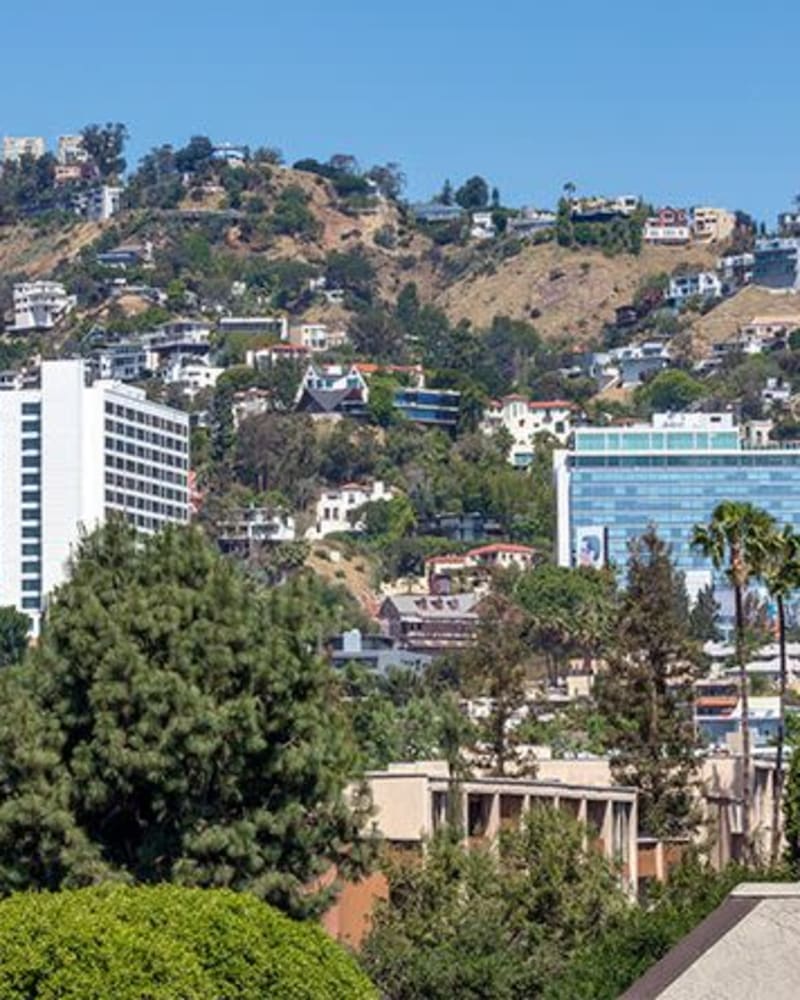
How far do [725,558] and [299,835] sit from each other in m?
40.7

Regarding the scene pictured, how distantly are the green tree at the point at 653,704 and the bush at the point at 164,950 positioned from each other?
131 feet

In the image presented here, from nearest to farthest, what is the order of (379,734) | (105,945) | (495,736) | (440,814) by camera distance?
(105,945), (440,814), (495,736), (379,734)

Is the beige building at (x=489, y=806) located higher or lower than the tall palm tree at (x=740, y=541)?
lower

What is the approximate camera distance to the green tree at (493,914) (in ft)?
180

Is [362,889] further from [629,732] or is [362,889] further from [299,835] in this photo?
[629,732]

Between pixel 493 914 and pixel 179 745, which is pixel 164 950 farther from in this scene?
pixel 493 914

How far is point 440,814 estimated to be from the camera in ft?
227

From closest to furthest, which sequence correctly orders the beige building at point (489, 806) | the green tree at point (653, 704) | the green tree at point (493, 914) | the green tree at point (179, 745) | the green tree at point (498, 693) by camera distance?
the green tree at point (179, 745), the green tree at point (493, 914), the beige building at point (489, 806), the green tree at point (653, 704), the green tree at point (498, 693)

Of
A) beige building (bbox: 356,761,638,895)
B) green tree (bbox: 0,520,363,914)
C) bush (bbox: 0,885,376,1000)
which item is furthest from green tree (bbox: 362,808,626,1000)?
bush (bbox: 0,885,376,1000)

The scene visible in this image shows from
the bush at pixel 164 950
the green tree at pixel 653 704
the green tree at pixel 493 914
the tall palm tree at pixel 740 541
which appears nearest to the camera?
the bush at pixel 164 950

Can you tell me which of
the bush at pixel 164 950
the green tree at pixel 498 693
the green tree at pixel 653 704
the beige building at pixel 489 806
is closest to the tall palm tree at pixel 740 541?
the green tree at pixel 653 704

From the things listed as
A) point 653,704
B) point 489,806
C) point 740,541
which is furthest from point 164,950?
point 740,541

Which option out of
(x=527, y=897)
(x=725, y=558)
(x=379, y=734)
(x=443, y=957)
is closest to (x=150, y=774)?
(x=443, y=957)

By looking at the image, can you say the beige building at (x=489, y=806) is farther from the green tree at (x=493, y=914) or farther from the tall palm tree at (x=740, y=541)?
the tall palm tree at (x=740, y=541)
